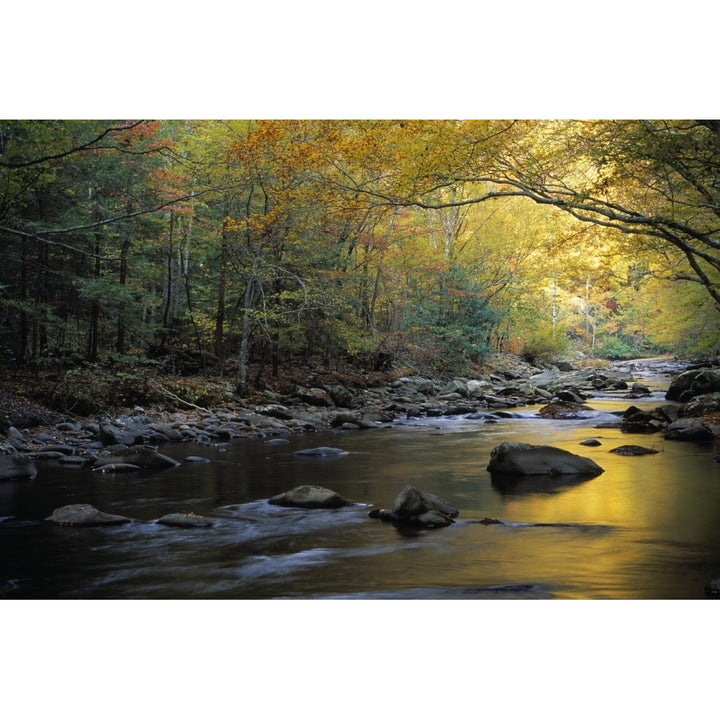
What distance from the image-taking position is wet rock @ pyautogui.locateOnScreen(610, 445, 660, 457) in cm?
794

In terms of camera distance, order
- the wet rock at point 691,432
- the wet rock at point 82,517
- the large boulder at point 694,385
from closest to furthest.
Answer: the wet rock at point 82,517, the wet rock at point 691,432, the large boulder at point 694,385

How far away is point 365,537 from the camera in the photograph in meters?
4.68

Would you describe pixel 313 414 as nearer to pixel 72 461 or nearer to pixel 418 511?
pixel 72 461

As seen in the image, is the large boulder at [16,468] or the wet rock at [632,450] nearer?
the large boulder at [16,468]

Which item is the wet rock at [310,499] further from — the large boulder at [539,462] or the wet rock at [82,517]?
the large boulder at [539,462]

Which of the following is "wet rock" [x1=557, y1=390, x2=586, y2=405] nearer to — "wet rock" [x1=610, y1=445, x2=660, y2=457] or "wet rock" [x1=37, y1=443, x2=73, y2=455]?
"wet rock" [x1=610, y1=445, x2=660, y2=457]

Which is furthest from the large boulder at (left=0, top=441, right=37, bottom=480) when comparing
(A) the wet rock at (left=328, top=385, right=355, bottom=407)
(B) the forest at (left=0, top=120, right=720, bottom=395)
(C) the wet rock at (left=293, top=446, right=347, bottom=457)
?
(A) the wet rock at (left=328, top=385, right=355, bottom=407)

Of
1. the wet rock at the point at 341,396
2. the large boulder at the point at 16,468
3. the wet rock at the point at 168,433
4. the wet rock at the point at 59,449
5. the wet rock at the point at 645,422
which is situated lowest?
the wet rock at the point at 341,396

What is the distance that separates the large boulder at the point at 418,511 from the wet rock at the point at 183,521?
1.24 meters

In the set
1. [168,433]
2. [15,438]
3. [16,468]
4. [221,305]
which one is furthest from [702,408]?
[15,438]

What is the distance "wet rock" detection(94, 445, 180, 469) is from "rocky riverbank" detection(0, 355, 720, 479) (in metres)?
0.26

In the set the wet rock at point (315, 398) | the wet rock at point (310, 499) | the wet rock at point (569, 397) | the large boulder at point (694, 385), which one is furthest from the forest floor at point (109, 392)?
the large boulder at point (694, 385)

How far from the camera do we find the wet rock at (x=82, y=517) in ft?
16.3
